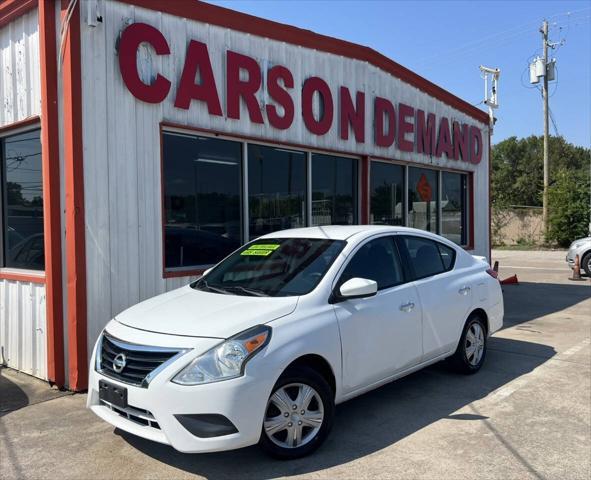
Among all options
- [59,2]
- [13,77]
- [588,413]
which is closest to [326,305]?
[588,413]

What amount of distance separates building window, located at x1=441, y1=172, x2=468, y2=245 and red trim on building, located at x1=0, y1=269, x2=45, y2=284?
871 cm

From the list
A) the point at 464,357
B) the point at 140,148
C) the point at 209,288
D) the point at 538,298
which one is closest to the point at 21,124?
the point at 140,148

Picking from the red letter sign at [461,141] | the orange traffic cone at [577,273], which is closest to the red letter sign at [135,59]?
the red letter sign at [461,141]

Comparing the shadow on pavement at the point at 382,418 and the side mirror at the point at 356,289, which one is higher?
the side mirror at the point at 356,289

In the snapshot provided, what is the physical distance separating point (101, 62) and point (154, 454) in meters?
4.01

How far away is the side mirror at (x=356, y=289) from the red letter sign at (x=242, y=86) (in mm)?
3574

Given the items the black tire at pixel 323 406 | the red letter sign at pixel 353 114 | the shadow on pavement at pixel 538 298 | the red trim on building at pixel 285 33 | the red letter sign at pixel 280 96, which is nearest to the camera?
the black tire at pixel 323 406

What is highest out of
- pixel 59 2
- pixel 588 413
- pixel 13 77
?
pixel 59 2

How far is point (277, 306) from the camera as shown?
3.99m

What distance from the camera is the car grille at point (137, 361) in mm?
3594

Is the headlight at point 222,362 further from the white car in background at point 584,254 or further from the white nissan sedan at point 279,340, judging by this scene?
the white car in background at point 584,254

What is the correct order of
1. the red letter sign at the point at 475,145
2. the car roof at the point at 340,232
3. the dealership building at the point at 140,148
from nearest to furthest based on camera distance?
the car roof at the point at 340,232 → the dealership building at the point at 140,148 → the red letter sign at the point at 475,145

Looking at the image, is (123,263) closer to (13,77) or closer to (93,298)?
(93,298)

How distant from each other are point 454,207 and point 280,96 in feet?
A: 21.3
